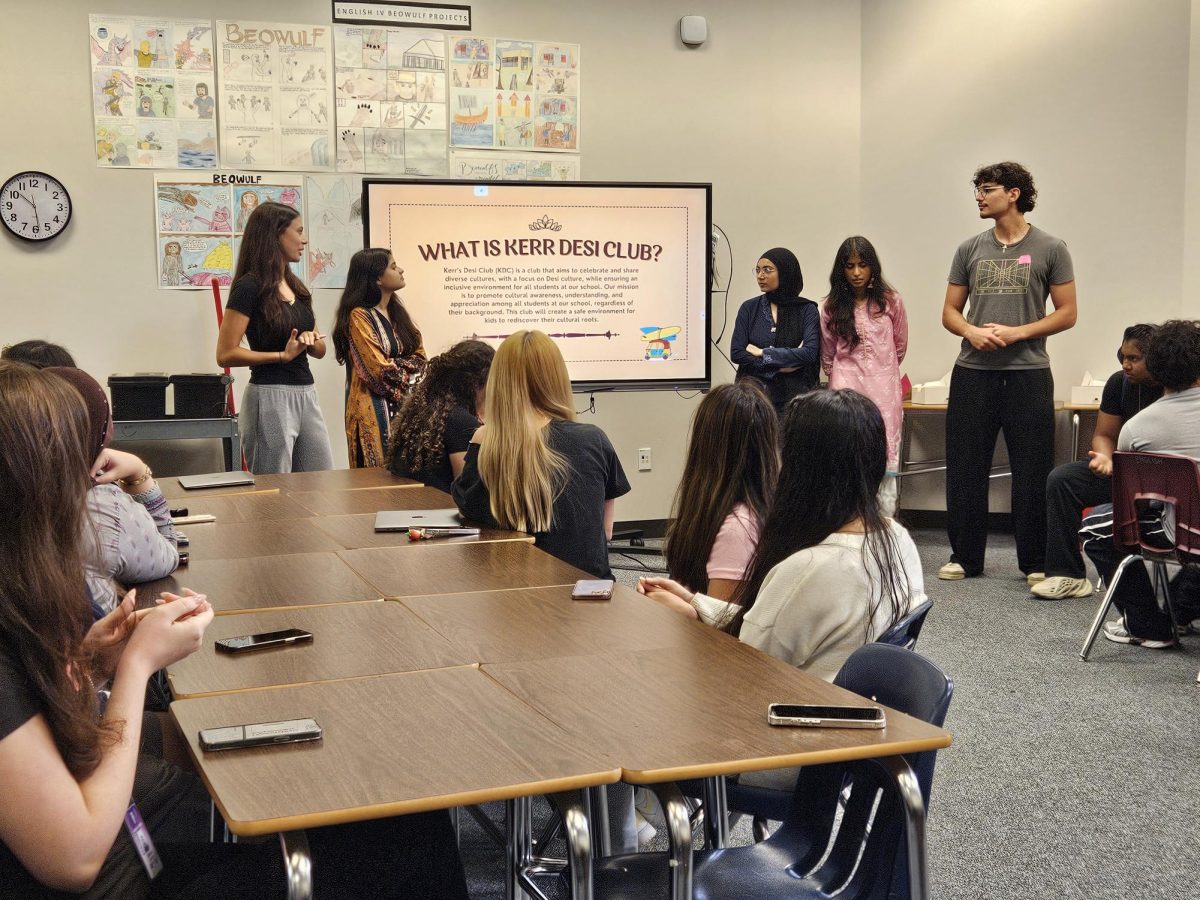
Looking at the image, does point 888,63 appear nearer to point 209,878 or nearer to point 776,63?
point 776,63

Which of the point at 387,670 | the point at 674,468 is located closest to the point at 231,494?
the point at 387,670

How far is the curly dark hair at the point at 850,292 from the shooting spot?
5.88 m

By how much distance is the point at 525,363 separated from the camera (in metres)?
3.04

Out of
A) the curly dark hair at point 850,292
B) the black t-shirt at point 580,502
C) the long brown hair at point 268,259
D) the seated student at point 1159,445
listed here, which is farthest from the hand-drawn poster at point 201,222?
the seated student at point 1159,445

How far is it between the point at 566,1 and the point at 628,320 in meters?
1.77

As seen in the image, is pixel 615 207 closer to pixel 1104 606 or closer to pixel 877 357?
pixel 877 357

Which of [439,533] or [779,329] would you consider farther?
[779,329]

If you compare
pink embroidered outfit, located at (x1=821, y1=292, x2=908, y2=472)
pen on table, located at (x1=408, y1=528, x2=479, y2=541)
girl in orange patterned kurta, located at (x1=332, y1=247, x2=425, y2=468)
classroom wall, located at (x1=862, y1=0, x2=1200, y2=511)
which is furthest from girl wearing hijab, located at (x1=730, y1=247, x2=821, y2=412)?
pen on table, located at (x1=408, y1=528, x2=479, y2=541)

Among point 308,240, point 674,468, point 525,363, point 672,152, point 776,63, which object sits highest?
point 776,63

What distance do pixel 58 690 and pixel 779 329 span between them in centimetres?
513

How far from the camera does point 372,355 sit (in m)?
4.76

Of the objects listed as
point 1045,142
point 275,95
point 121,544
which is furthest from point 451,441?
point 1045,142

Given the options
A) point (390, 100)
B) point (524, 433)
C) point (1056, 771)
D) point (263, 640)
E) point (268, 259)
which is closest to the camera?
point (263, 640)

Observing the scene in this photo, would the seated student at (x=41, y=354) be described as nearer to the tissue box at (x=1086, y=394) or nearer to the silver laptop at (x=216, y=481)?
the silver laptop at (x=216, y=481)
